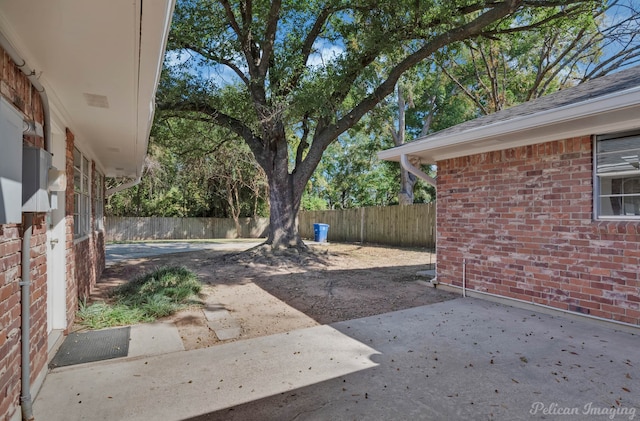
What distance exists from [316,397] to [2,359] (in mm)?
1986

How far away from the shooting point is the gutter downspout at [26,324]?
2377 mm

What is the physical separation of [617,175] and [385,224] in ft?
35.1

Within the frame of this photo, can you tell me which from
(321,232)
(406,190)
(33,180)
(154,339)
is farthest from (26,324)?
(406,190)

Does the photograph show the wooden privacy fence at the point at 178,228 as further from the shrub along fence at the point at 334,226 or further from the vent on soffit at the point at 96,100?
the vent on soffit at the point at 96,100

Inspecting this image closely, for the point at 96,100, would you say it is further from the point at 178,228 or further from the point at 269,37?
the point at 178,228

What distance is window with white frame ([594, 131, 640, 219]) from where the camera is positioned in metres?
4.11

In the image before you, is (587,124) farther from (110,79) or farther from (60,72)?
(60,72)

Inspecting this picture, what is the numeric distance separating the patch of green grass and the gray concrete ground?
65cm

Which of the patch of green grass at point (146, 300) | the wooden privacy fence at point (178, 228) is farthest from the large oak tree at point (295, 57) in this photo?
the wooden privacy fence at point (178, 228)

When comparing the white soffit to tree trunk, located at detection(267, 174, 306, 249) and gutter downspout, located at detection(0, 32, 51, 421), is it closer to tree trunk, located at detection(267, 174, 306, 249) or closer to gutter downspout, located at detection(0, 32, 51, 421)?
gutter downspout, located at detection(0, 32, 51, 421)

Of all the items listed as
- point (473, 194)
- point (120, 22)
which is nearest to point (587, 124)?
point (473, 194)

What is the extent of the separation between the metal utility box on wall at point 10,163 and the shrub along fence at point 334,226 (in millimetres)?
11630

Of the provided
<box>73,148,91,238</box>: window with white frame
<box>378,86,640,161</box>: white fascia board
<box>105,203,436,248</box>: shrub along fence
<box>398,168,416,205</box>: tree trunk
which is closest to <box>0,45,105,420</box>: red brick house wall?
<box>73,148,91,238</box>: window with white frame

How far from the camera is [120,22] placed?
201cm
